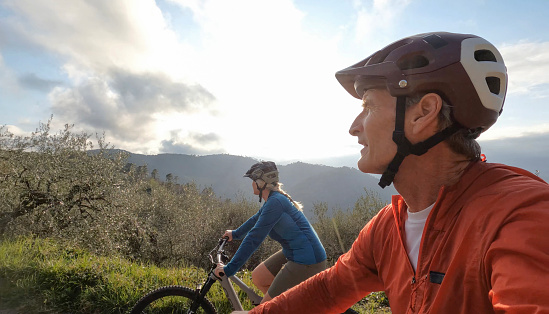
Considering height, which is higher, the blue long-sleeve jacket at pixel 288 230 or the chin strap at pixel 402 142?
the chin strap at pixel 402 142

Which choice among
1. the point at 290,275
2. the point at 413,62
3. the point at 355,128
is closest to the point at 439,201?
the point at 355,128

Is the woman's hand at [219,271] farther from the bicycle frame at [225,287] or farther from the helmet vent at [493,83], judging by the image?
the helmet vent at [493,83]

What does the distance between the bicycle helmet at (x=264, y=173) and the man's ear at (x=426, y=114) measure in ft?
9.86

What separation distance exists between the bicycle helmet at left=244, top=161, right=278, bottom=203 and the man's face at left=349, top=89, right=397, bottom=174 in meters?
2.76

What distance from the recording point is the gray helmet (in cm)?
432

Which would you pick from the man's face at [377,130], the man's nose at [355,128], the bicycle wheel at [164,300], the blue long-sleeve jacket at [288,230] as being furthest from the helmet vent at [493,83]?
the bicycle wheel at [164,300]

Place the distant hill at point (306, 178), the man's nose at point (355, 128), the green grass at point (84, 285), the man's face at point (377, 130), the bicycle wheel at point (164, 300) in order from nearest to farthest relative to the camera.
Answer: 1. the man's face at point (377, 130)
2. the man's nose at point (355, 128)
3. the bicycle wheel at point (164, 300)
4. the green grass at point (84, 285)
5. the distant hill at point (306, 178)

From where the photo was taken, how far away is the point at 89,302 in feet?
16.4

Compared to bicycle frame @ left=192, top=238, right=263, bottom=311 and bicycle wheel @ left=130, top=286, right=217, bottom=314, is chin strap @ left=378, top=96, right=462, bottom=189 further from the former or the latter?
bicycle wheel @ left=130, top=286, right=217, bottom=314

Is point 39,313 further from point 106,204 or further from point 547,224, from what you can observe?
point 547,224

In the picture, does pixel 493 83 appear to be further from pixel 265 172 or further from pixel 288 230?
pixel 265 172

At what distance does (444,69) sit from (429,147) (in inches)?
14.2

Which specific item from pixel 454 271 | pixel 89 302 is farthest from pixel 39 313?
pixel 454 271

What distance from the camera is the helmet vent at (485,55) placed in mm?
1502
